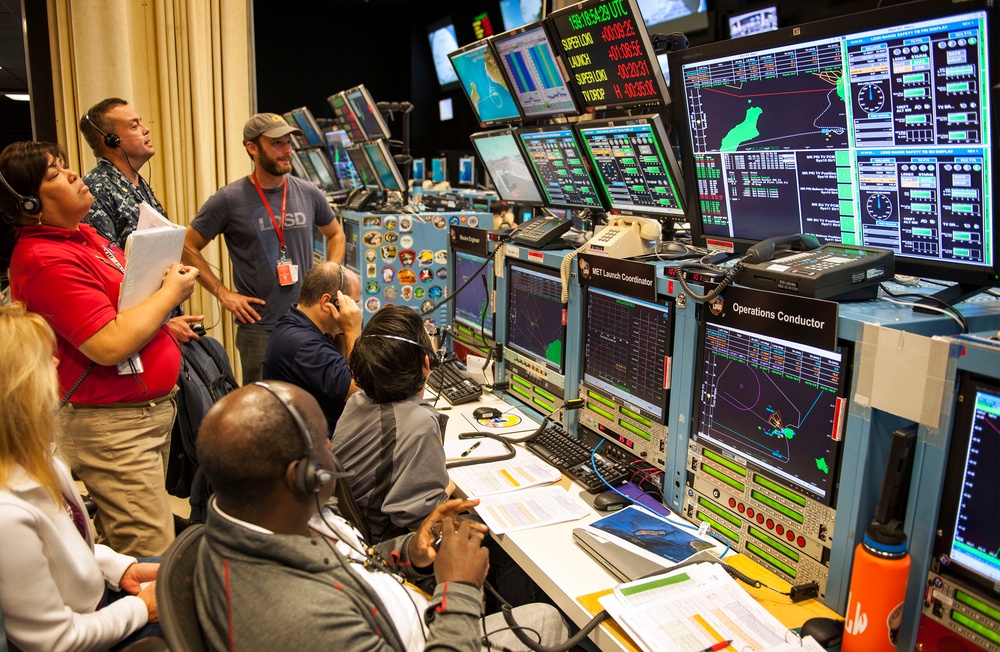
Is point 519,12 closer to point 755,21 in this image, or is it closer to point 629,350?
point 755,21

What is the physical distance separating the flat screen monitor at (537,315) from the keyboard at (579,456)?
255mm

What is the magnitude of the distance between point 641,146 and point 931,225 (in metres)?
0.98

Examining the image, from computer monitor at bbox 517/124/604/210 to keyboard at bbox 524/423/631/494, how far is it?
91 cm

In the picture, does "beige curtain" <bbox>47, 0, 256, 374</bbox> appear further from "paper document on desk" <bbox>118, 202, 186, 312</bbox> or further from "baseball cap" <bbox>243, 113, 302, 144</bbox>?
"paper document on desk" <bbox>118, 202, 186, 312</bbox>

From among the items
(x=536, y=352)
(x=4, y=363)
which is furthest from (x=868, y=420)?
(x=4, y=363)

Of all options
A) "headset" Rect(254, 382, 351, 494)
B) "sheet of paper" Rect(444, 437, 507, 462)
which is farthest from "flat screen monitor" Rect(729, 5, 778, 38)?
"headset" Rect(254, 382, 351, 494)

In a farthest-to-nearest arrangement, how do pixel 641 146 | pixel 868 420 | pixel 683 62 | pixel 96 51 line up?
1. pixel 96 51
2. pixel 641 146
3. pixel 683 62
4. pixel 868 420

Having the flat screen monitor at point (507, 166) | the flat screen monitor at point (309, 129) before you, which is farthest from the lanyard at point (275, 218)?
the flat screen monitor at point (309, 129)

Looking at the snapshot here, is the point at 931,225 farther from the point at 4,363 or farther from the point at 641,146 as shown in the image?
the point at 4,363

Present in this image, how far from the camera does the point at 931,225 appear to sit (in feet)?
4.76

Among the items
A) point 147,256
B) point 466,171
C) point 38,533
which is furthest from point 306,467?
point 466,171

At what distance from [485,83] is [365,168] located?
2.04 metres

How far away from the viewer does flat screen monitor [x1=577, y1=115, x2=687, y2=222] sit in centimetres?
217

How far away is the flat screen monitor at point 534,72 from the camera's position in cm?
262
